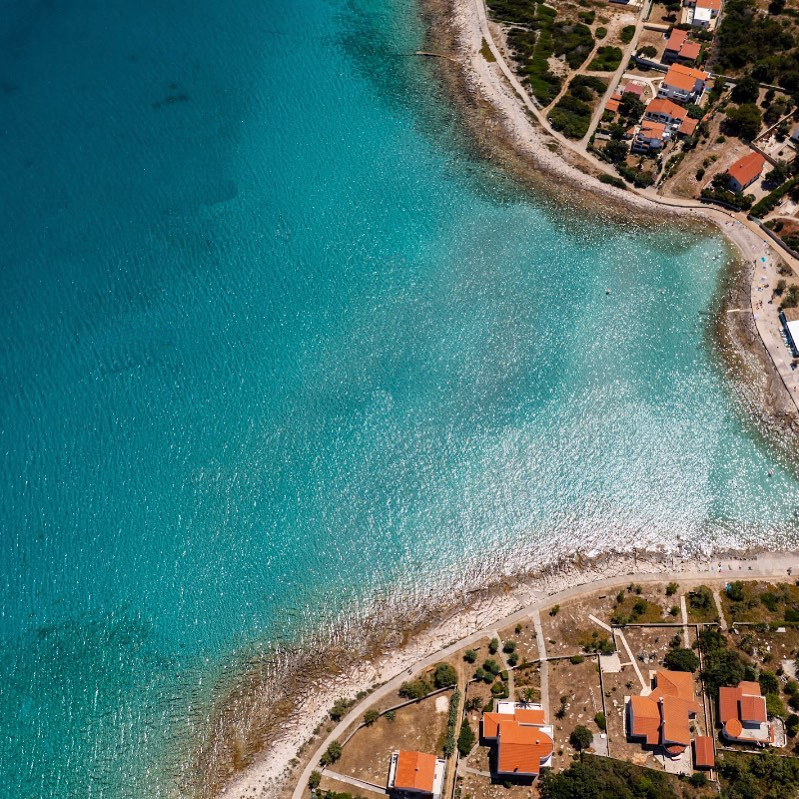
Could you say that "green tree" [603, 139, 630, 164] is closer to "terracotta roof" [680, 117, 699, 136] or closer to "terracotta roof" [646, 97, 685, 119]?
"terracotta roof" [646, 97, 685, 119]

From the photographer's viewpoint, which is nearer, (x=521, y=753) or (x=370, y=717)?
(x=521, y=753)

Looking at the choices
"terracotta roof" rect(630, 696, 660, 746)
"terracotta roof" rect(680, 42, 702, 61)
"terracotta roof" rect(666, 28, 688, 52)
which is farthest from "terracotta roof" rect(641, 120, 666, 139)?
"terracotta roof" rect(630, 696, 660, 746)

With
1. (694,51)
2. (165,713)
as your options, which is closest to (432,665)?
(165,713)

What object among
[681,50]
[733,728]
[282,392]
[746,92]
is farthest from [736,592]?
[681,50]

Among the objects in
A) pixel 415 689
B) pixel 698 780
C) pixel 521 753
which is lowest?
pixel 415 689

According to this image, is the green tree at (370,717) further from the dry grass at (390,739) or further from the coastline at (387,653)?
Result: the coastline at (387,653)

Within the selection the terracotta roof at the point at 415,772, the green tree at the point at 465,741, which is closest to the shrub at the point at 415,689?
the green tree at the point at 465,741

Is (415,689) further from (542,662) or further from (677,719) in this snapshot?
(677,719)
